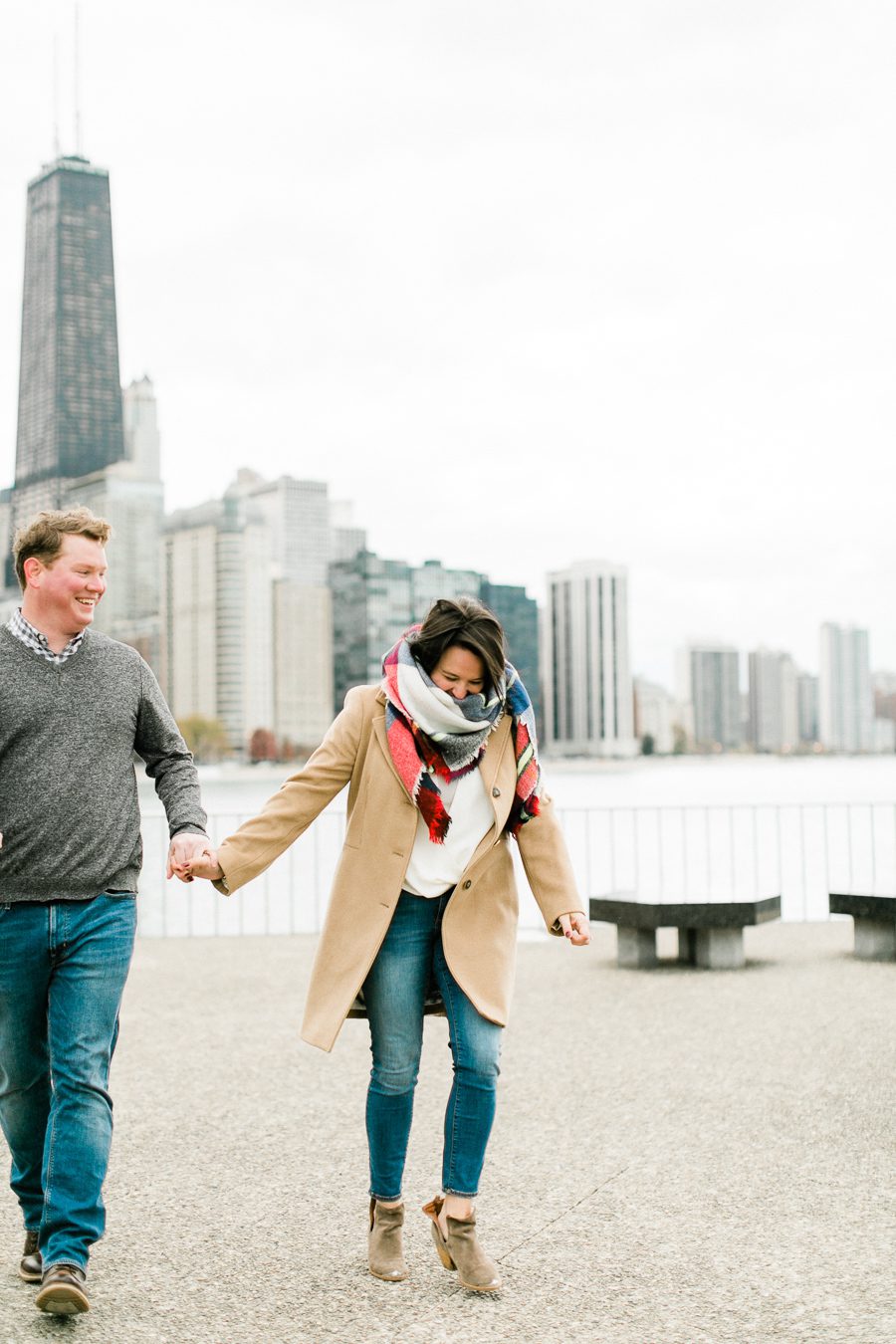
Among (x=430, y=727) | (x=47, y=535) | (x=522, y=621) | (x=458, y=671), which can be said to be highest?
(x=522, y=621)

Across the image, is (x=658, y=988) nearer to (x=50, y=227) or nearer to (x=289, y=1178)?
(x=289, y=1178)

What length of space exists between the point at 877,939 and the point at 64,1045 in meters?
6.15

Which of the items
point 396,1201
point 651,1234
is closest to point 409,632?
point 396,1201

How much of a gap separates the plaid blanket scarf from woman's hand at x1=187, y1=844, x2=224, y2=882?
492 millimetres

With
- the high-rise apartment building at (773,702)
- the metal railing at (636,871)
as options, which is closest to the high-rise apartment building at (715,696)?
the high-rise apartment building at (773,702)

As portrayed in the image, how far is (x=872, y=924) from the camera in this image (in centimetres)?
805

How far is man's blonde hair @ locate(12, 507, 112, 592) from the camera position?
3.17 m

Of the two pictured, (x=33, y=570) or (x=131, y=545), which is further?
(x=131, y=545)

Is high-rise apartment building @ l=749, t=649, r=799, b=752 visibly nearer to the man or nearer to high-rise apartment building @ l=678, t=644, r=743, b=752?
high-rise apartment building @ l=678, t=644, r=743, b=752

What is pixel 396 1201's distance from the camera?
10.6 feet

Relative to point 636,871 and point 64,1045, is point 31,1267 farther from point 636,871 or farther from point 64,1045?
point 636,871

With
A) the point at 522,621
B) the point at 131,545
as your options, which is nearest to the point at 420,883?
the point at 522,621

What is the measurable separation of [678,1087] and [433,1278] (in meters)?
2.12

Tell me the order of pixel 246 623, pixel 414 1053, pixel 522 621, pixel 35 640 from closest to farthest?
pixel 35 640, pixel 414 1053, pixel 522 621, pixel 246 623
